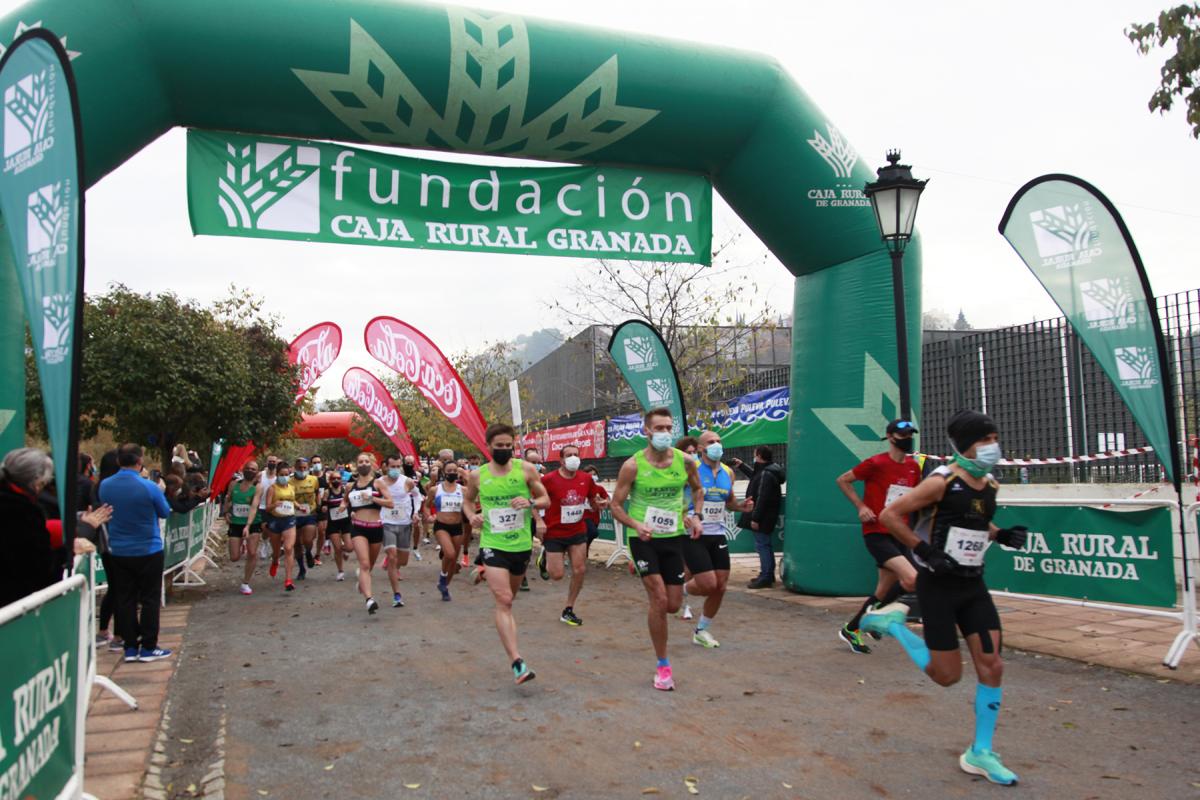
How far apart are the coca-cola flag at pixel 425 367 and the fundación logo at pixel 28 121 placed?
964cm

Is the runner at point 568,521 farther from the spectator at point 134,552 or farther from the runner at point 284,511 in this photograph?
the runner at point 284,511

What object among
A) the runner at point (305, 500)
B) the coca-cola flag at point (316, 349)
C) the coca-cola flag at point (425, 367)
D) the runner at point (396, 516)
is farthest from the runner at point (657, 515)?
the coca-cola flag at point (316, 349)

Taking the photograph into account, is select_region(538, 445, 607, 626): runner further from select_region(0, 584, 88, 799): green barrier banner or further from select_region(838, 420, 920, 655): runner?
select_region(0, 584, 88, 799): green barrier banner

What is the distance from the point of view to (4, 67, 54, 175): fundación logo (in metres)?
4.75

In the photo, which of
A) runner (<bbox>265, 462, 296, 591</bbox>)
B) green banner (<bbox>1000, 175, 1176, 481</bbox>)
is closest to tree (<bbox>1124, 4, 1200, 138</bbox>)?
green banner (<bbox>1000, 175, 1176, 481</bbox>)

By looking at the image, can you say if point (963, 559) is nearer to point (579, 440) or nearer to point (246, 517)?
point (246, 517)

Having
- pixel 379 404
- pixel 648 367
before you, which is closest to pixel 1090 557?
pixel 648 367

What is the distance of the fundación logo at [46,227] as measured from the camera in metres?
4.66

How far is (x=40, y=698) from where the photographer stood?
3.54 m

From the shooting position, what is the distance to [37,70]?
4.79 m

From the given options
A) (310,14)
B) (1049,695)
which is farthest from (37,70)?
(1049,695)

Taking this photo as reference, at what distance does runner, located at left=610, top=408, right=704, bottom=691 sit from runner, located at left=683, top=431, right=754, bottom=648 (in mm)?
458

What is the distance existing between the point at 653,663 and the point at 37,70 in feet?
18.6

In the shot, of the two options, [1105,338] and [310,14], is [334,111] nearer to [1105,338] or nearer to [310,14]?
[310,14]
